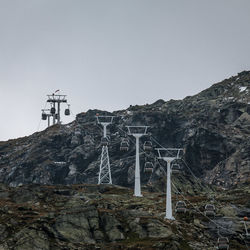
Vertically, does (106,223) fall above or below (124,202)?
below

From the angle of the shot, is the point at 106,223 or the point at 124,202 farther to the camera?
the point at 124,202

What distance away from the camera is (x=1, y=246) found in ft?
282

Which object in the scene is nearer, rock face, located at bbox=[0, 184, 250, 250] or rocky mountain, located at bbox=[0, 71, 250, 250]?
rock face, located at bbox=[0, 184, 250, 250]

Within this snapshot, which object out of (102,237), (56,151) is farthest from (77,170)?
(102,237)

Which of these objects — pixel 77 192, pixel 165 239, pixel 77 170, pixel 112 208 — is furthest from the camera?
pixel 77 170

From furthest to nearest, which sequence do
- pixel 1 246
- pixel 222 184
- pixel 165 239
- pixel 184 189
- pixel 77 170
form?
pixel 77 170 → pixel 222 184 → pixel 184 189 → pixel 165 239 → pixel 1 246

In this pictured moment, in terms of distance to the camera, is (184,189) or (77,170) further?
(77,170)

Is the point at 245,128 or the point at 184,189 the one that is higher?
the point at 245,128

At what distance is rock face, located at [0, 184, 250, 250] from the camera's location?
9062cm

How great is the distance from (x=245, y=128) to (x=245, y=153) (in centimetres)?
2114

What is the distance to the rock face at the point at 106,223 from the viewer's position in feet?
297

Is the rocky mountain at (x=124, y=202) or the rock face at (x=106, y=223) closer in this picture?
the rock face at (x=106, y=223)

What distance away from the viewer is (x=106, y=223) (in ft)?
329

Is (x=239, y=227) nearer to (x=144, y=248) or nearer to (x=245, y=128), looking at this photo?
(x=144, y=248)
